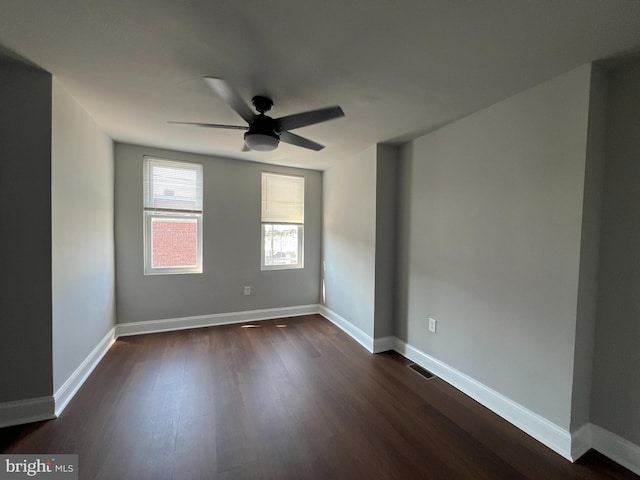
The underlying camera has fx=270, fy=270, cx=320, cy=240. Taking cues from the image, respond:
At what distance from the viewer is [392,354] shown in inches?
121

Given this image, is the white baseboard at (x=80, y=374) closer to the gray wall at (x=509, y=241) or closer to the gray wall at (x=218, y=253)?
the gray wall at (x=218, y=253)

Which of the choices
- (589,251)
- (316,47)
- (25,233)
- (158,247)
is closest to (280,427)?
(25,233)

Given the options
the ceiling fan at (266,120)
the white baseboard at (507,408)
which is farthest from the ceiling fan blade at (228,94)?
the white baseboard at (507,408)

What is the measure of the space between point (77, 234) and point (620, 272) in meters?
3.94

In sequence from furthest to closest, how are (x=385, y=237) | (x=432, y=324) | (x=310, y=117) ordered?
(x=385, y=237), (x=432, y=324), (x=310, y=117)

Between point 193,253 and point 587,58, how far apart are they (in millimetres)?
4114

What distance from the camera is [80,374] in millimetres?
2322

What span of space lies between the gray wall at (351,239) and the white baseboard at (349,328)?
0.05 meters

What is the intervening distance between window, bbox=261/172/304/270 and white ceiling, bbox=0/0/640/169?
190 centimetres

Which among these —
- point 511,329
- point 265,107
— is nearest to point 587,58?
point 511,329

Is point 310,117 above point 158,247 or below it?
above

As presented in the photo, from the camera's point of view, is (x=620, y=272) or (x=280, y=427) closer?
(x=620, y=272)

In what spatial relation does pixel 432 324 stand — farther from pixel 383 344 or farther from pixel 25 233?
pixel 25 233

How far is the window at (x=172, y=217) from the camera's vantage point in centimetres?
348
